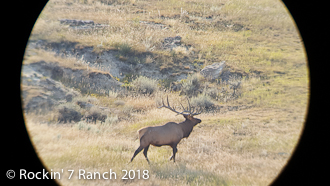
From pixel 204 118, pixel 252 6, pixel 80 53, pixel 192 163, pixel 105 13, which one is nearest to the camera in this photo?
pixel 192 163

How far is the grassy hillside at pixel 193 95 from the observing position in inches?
341

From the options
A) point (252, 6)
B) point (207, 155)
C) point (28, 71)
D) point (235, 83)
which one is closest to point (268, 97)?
point (235, 83)

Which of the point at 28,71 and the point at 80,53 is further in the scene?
the point at 80,53

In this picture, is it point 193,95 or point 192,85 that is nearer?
point 193,95

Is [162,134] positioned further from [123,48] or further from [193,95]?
[123,48]

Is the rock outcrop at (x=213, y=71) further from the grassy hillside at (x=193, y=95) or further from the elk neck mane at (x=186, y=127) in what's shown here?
the elk neck mane at (x=186, y=127)

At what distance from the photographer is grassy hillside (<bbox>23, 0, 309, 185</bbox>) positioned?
8.66 m

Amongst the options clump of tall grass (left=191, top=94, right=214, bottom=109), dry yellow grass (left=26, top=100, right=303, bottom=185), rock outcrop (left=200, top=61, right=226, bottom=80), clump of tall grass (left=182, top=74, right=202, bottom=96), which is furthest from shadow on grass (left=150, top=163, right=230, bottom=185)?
rock outcrop (left=200, top=61, right=226, bottom=80)

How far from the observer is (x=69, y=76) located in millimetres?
18516

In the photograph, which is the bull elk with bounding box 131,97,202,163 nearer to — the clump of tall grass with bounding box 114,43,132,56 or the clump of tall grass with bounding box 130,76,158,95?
the clump of tall grass with bounding box 130,76,158,95

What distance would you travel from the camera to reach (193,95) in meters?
19.9

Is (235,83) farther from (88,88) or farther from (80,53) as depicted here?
(80,53)

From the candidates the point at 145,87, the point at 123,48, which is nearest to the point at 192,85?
the point at 145,87

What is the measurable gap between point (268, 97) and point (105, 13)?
20770 mm
